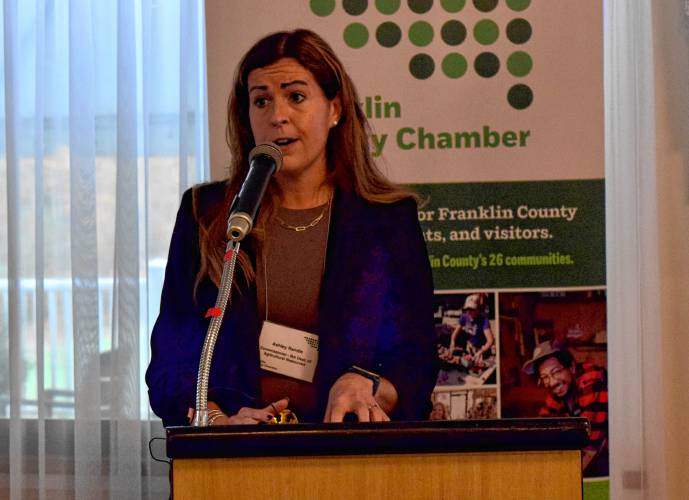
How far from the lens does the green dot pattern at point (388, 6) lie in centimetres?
309

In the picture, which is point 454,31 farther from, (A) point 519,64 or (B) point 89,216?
(B) point 89,216

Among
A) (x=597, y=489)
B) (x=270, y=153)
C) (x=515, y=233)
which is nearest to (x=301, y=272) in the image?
(x=270, y=153)

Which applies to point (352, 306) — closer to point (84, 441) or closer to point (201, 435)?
point (201, 435)

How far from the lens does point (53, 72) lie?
375cm

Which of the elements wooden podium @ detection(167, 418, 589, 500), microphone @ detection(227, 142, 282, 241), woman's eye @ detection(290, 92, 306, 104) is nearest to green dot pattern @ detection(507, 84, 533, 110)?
woman's eye @ detection(290, 92, 306, 104)

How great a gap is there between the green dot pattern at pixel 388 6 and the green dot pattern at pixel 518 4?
1.17ft

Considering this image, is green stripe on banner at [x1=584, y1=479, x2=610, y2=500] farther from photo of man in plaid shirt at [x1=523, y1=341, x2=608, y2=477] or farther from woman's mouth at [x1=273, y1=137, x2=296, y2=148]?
woman's mouth at [x1=273, y1=137, x2=296, y2=148]

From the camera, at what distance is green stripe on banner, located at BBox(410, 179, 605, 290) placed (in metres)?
3.06

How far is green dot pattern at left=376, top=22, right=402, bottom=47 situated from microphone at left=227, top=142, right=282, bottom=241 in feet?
4.58

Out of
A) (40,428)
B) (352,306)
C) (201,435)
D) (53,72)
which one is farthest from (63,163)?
(201,435)

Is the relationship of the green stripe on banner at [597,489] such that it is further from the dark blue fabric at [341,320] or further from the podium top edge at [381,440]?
the podium top edge at [381,440]

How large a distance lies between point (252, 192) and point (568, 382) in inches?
69.8

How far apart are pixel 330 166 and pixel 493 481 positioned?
1.42m

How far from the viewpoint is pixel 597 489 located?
3074mm
